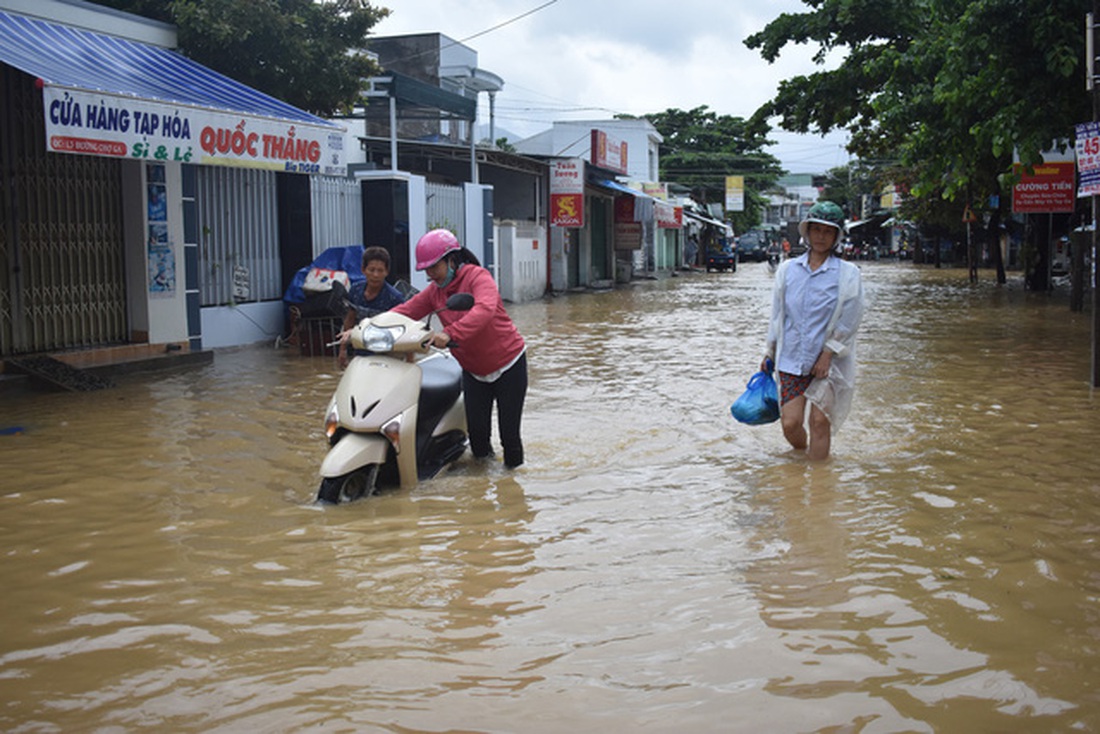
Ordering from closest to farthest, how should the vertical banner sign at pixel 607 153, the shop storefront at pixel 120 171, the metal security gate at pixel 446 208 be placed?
the shop storefront at pixel 120 171, the metal security gate at pixel 446 208, the vertical banner sign at pixel 607 153

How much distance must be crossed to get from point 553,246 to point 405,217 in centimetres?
1341

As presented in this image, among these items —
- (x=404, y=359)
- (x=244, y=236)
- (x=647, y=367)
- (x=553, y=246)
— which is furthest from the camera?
(x=553, y=246)

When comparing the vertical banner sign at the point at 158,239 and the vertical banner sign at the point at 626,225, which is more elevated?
the vertical banner sign at the point at 626,225

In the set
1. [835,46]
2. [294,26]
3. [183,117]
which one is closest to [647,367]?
[183,117]

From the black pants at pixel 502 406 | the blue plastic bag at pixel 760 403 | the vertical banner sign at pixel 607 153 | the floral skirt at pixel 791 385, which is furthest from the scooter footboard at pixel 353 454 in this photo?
the vertical banner sign at pixel 607 153

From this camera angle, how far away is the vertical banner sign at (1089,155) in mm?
8836

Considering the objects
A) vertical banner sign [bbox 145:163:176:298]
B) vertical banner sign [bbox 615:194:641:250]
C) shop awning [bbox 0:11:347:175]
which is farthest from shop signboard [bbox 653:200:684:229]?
vertical banner sign [bbox 145:163:176:298]

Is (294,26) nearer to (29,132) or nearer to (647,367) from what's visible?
(29,132)

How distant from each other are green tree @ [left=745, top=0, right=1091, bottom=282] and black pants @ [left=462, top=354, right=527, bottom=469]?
22.3 feet

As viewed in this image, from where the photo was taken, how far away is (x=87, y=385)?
31.8ft

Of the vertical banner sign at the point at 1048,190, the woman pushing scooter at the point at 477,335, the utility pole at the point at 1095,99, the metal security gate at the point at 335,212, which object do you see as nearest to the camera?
the woman pushing scooter at the point at 477,335

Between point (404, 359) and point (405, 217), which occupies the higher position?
point (405, 217)

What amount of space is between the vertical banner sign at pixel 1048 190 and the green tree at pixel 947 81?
554 millimetres

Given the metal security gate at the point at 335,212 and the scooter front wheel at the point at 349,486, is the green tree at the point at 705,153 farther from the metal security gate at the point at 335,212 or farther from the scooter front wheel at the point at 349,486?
the scooter front wheel at the point at 349,486
